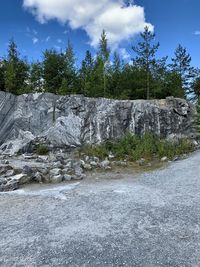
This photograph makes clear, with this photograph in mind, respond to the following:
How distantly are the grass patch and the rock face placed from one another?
7.42 ft

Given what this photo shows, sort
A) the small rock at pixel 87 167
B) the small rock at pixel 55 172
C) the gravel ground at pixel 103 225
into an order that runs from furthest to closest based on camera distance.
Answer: the small rock at pixel 87 167
the small rock at pixel 55 172
the gravel ground at pixel 103 225

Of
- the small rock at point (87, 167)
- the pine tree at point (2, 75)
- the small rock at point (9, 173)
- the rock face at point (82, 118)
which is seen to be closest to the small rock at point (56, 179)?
the small rock at point (9, 173)

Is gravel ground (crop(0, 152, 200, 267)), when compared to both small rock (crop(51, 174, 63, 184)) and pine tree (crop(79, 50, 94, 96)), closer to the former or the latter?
small rock (crop(51, 174, 63, 184))

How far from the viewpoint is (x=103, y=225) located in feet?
16.4

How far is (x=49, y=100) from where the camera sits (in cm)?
1758

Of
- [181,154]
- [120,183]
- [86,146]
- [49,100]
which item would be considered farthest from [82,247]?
[49,100]

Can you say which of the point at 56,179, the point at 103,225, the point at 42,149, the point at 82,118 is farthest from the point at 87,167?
the point at 82,118

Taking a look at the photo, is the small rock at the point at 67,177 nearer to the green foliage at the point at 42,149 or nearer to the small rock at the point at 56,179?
the small rock at the point at 56,179

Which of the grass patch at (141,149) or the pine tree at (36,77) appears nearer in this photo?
the grass patch at (141,149)

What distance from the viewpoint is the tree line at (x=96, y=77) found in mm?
23094

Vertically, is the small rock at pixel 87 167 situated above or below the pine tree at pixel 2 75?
below

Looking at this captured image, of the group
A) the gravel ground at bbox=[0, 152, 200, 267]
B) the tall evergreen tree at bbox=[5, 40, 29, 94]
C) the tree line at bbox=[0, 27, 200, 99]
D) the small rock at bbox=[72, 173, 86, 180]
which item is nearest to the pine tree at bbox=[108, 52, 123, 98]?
the tree line at bbox=[0, 27, 200, 99]

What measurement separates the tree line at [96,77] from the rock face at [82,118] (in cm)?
510

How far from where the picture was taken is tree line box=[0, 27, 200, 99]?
75.8ft
